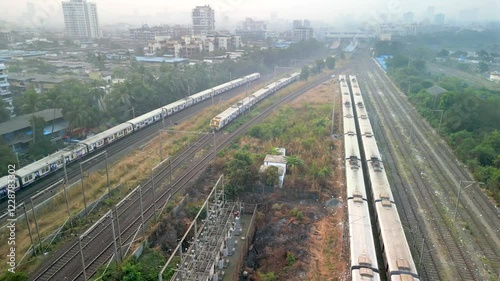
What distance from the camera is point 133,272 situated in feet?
41.8

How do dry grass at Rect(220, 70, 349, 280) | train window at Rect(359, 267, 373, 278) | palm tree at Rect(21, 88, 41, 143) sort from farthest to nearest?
1. palm tree at Rect(21, 88, 41, 143)
2. dry grass at Rect(220, 70, 349, 280)
3. train window at Rect(359, 267, 373, 278)

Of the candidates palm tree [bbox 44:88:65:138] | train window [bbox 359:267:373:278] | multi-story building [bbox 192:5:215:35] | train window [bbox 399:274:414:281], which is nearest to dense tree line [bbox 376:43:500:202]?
train window [bbox 399:274:414:281]

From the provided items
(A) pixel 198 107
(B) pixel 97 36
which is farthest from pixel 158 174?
(B) pixel 97 36

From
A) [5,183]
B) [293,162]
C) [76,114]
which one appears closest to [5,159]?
[5,183]

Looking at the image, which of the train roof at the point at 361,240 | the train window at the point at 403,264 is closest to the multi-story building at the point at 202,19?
the train roof at the point at 361,240

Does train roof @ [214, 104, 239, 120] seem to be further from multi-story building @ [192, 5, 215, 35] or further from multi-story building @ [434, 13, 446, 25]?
multi-story building @ [434, 13, 446, 25]

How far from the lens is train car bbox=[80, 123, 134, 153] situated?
25.7 metres

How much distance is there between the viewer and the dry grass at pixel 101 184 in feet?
52.9

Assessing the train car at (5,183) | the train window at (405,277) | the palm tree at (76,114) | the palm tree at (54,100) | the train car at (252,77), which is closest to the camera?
the train window at (405,277)

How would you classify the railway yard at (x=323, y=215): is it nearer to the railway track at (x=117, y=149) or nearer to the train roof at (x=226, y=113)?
the railway track at (x=117, y=149)

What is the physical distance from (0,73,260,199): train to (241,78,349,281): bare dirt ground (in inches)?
418

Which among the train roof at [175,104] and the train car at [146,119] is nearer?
the train car at [146,119]

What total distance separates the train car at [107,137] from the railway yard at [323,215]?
0.67m

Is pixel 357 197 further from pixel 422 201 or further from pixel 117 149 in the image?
pixel 117 149
